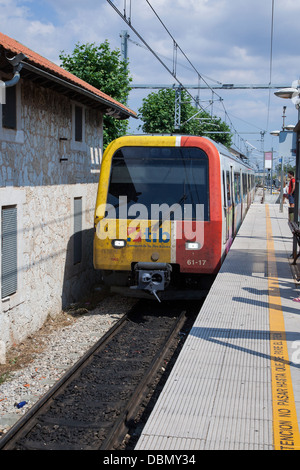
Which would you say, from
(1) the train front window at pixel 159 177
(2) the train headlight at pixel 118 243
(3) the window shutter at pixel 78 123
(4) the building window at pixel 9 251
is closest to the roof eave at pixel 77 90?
(3) the window shutter at pixel 78 123

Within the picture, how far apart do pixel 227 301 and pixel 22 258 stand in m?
3.04

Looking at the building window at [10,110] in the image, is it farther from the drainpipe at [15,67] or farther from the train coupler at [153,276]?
the train coupler at [153,276]

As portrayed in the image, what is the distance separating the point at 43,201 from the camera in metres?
9.30

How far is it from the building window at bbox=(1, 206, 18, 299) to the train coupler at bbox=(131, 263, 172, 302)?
183cm

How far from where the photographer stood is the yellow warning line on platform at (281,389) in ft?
12.3

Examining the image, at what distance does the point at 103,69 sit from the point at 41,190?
27.2ft

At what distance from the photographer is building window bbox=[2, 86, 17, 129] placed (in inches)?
308

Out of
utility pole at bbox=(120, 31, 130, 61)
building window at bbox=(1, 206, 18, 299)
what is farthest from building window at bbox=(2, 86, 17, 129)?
utility pole at bbox=(120, 31, 130, 61)

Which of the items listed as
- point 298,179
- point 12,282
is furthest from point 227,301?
point 298,179

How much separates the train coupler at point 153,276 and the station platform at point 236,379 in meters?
0.76

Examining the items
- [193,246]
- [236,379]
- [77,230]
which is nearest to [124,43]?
[77,230]

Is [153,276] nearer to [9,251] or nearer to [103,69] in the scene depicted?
[9,251]
